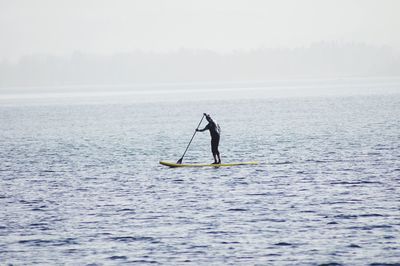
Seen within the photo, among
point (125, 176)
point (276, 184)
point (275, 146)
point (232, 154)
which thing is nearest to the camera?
point (276, 184)

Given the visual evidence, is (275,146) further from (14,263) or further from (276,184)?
(14,263)

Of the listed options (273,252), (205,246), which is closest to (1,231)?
(205,246)

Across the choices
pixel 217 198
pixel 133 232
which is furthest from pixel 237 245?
pixel 217 198

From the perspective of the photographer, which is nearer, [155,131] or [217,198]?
[217,198]

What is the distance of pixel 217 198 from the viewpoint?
86.4 feet

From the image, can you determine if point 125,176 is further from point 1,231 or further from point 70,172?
point 1,231

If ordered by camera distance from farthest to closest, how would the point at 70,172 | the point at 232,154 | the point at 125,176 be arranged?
1. the point at 232,154
2. the point at 70,172
3. the point at 125,176

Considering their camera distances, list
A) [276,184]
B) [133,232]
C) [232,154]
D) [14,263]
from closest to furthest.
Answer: [14,263]
[133,232]
[276,184]
[232,154]

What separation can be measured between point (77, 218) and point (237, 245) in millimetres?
6551

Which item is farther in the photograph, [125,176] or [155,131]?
[155,131]

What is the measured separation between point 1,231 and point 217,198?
785cm

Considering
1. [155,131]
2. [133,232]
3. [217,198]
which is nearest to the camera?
[133,232]

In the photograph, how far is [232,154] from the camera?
45531 millimetres

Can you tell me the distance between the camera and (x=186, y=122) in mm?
92500
